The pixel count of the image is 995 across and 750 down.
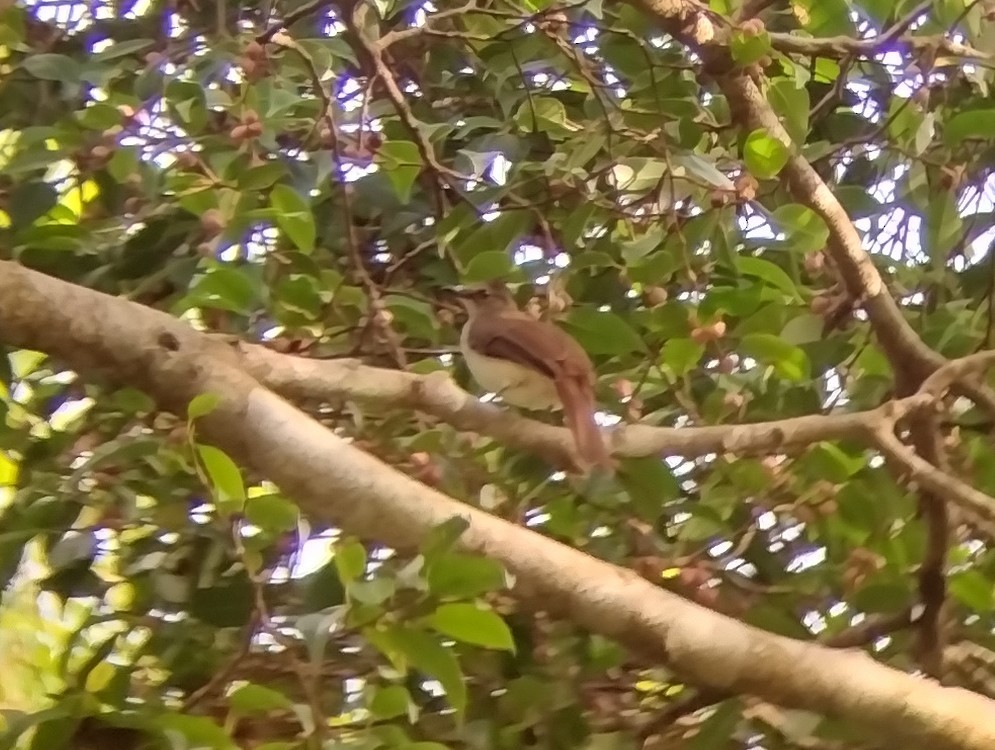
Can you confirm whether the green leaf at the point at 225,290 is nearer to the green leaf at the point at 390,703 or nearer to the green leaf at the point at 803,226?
the green leaf at the point at 390,703

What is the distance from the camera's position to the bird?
1354 millimetres

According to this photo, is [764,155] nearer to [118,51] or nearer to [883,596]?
[883,596]

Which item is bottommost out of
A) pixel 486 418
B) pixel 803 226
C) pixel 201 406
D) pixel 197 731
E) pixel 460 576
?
pixel 197 731

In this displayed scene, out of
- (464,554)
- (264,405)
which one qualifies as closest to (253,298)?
(264,405)

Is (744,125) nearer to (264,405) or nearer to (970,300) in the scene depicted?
(970,300)

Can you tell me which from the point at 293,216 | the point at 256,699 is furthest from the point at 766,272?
the point at 256,699

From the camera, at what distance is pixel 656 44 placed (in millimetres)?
1608

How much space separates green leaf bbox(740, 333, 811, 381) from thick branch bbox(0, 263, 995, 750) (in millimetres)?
348

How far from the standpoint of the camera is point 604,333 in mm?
1271

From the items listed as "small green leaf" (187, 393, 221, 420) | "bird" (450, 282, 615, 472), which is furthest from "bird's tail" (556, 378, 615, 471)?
"small green leaf" (187, 393, 221, 420)

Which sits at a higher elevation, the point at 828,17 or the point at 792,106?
the point at 828,17

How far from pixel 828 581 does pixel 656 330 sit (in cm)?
35

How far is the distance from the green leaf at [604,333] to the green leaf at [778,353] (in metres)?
0.12

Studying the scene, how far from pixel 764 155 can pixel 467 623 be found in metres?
0.65
